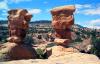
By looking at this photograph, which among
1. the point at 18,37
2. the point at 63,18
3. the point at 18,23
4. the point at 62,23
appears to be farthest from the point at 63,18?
the point at 18,37

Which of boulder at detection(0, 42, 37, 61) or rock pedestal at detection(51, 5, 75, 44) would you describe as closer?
rock pedestal at detection(51, 5, 75, 44)

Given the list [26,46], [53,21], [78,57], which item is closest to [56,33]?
[53,21]

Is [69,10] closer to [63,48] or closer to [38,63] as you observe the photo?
[63,48]

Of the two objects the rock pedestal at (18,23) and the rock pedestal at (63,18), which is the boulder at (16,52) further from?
the rock pedestal at (63,18)

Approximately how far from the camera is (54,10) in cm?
1775

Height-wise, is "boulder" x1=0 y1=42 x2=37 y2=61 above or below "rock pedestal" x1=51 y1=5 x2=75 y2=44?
below

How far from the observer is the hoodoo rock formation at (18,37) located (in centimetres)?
1856

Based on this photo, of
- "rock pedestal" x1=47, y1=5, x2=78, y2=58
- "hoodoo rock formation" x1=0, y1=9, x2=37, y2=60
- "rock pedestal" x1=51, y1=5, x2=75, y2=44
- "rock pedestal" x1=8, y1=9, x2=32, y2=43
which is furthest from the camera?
"rock pedestal" x1=8, y1=9, x2=32, y2=43

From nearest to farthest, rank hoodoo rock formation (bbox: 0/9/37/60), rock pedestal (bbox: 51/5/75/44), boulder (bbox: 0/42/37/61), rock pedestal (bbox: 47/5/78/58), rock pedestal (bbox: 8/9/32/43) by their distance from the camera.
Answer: rock pedestal (bbox: 47/5/78/58), rock pedestal (bbox: 51/5/75/44), boulder (bbox: 0/42/37/61), hoodoo rock formation (bbox: 0/9/37/60), rock pedestal (bbox: 8/9/32/43)

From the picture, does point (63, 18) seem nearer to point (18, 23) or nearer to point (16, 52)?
point (18, 23)

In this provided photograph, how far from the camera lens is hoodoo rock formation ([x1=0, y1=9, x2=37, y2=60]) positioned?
60.9 ft

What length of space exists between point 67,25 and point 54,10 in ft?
3.33

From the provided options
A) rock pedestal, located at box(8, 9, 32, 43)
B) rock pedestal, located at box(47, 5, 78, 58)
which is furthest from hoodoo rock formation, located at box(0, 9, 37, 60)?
rock pedestal, located at box(47, 5, 78, 58)

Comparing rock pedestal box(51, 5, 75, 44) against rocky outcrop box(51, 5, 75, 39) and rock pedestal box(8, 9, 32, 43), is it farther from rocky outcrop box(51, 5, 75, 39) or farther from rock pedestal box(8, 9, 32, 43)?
rock pedestal box(8, 9, 32, 43)
